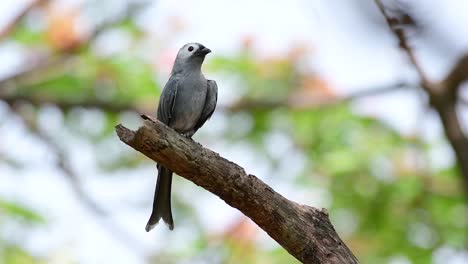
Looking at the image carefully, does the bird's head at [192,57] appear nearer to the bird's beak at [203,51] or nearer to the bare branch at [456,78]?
the bird's beak at [203,51]

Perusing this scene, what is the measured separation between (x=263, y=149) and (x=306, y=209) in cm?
650

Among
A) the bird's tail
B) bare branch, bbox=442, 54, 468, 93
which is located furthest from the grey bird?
bare branch, bbox=442, 54, 468, 93

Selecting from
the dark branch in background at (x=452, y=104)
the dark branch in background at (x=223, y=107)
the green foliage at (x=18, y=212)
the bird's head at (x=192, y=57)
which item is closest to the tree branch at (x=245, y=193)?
the bird's head at (x=192, y=57)

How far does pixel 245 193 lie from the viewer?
4.53m

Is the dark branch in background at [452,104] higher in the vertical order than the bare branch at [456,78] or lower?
lower

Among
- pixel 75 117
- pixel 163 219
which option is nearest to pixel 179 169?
pixel 163 219

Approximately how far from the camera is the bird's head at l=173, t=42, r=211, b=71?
20.1ft

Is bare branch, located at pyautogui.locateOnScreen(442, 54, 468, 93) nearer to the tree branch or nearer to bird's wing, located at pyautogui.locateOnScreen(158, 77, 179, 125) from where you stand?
bird's wing, located at pyautogui.locateOnScreen(158, 77, 179, 125)

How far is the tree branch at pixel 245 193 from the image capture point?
14.1ft

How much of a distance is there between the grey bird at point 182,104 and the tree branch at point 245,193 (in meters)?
1.06

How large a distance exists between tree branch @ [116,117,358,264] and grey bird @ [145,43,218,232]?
1.06 meters

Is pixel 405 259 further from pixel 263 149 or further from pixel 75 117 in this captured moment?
pixel 75 117

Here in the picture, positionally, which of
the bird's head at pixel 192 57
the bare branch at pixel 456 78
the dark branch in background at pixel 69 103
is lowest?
the bird's head at pixel 192 57

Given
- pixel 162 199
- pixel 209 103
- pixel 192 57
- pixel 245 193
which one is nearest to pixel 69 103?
pixel 192 57
